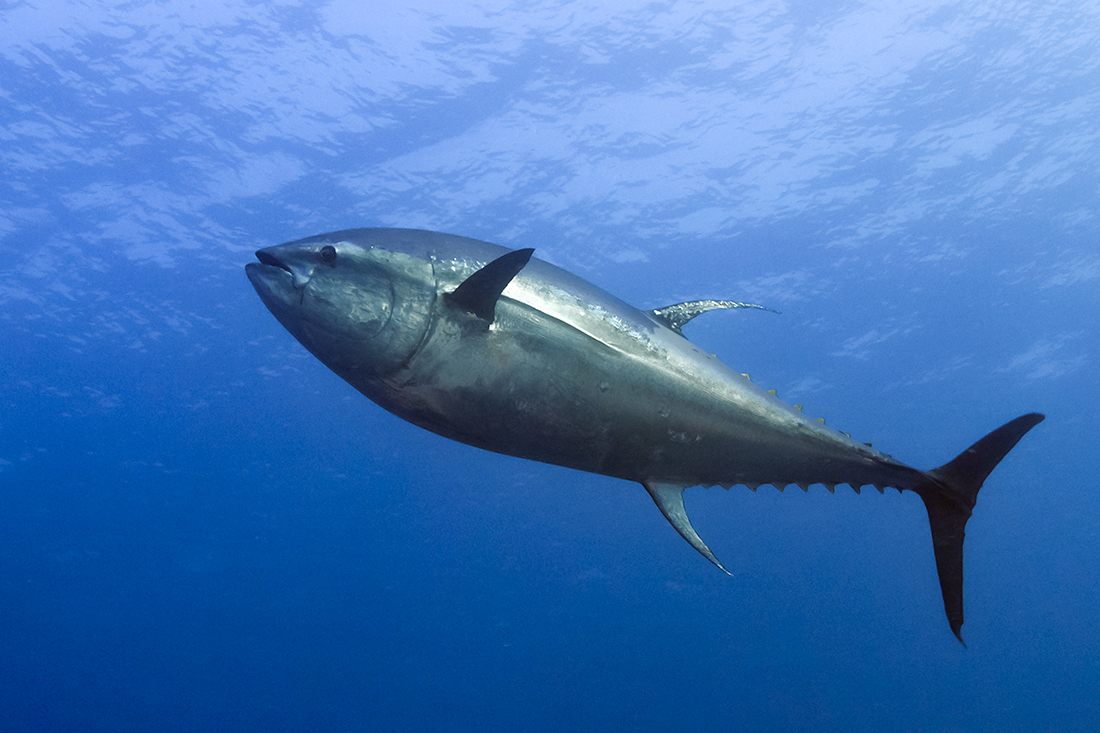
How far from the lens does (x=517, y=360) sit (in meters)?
1.58

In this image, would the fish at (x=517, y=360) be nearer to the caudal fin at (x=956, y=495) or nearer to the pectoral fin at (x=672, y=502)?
the pectoral fin at (x=672, y=502)

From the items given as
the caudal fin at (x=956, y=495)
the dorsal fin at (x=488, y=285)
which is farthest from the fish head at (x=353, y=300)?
the caudal fin at (x=956, y=495)

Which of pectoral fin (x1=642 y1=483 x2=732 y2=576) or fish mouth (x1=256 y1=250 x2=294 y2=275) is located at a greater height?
fish mouth (x1=256 y1=250 x2=294 y2=275)

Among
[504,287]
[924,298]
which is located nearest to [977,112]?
[924,298]

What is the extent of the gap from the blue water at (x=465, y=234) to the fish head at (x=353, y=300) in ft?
48.6

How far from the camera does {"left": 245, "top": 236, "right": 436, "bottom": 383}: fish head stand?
5.05 feet

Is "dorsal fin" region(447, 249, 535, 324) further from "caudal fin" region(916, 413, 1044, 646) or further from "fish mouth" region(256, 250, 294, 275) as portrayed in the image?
"caudal fin" region(916, 413, 1044, 646)

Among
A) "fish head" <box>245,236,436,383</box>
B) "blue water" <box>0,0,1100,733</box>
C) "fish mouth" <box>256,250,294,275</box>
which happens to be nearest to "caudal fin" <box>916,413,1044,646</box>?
"fish head" <box>245,236,436,383</box>

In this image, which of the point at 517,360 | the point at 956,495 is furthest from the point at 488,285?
the point at 956,495

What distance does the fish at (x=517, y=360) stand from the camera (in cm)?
156

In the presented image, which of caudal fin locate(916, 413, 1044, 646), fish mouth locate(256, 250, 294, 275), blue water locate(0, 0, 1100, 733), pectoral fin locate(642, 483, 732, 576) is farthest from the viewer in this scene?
blue water locate(0, 0, 1100, 733)

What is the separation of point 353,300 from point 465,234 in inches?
740

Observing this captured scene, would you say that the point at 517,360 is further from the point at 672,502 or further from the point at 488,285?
the point at 672,502

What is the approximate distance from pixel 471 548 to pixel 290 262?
135 ft
